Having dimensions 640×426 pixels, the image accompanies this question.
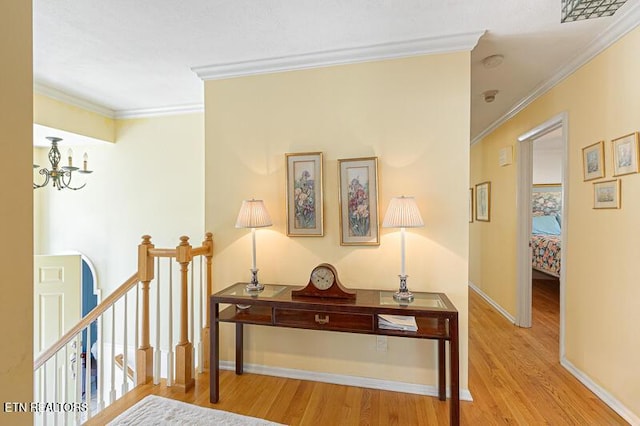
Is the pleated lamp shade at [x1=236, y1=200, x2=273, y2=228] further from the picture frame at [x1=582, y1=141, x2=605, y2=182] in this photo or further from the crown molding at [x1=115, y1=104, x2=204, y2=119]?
the picture frame at [x1=582, y1=141, x2=605, y2=182]

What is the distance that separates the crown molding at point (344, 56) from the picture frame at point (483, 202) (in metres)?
2.50

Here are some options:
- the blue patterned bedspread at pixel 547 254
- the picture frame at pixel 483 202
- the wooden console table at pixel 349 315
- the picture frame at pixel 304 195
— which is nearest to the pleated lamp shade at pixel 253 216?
the picture frame at pixel 304 195

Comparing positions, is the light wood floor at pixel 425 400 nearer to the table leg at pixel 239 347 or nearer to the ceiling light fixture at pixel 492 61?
the table leg at pixel 239 347

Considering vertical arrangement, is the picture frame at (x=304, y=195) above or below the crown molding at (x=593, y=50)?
below

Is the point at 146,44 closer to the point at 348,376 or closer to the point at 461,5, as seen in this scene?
the point at 461,5

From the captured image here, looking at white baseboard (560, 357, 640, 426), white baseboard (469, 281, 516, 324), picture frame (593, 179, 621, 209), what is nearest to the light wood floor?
white baseboard (560, 357, 640, 426)

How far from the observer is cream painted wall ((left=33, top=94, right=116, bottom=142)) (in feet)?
8.97

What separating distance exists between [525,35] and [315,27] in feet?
4.59

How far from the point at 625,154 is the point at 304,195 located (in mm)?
2104

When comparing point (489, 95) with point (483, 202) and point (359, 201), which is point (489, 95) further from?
point (359, 201)

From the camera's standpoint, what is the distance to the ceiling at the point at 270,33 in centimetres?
172

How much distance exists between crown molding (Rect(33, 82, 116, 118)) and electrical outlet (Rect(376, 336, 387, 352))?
3.43 meters
